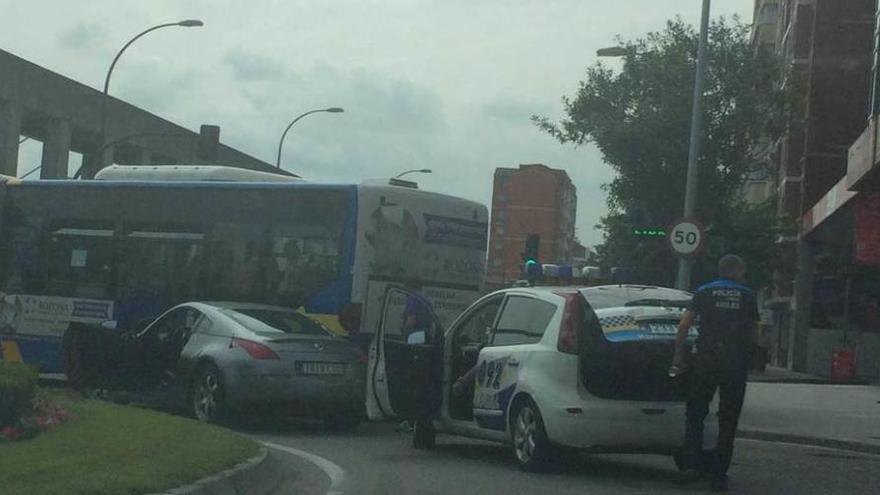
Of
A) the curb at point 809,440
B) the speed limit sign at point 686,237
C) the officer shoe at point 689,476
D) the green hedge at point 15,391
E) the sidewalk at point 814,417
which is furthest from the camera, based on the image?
the speed limit sign at point 686,237

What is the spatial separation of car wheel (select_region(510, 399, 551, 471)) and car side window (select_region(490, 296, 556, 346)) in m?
0.62

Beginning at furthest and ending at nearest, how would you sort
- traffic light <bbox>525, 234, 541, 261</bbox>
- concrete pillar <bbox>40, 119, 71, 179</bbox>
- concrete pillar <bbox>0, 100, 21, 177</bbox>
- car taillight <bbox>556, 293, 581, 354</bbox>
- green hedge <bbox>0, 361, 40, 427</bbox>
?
1. concrete pillar <bbox>40, 119, 71, 179</bbox>
2. concrete pillar <bbox>0, 100, 21, 177</bbox>
3. traffic light <bbox>525, 234, 541, 261</bbox>
4. car taillight <bbox>556, 293, 581, 354</bbox>
5. green hedge <bbox>0, 361, 40, 427</bbox>

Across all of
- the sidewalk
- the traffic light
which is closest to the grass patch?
the sidewalk

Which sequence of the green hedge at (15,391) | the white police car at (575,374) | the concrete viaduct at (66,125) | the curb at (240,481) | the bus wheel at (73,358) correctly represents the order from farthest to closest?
the concrete viaduct at (66,125) < the bus wheel at (73,358) < the white police car at (575,374) < the green hedge at (15,391) < the curb at (240,481)

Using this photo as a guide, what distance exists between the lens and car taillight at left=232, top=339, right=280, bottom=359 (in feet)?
53.8

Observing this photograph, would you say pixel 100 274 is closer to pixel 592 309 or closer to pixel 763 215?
pixel 592 309

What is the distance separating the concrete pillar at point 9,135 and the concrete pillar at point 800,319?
28720 millimetres

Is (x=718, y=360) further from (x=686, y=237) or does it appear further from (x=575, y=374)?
(x=686, y=237)

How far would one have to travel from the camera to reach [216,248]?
2214cm

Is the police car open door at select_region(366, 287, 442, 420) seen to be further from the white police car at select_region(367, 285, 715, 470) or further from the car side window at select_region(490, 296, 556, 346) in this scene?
the car side window at select_region(490, 296, 556, 346)

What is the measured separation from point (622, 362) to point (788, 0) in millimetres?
63987

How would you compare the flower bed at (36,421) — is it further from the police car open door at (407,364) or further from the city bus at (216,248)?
the city bus at (216,248)

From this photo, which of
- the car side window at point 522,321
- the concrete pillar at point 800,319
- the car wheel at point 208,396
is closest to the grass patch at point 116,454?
the car wheel at point 208,396

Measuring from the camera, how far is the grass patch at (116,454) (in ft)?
30.5
